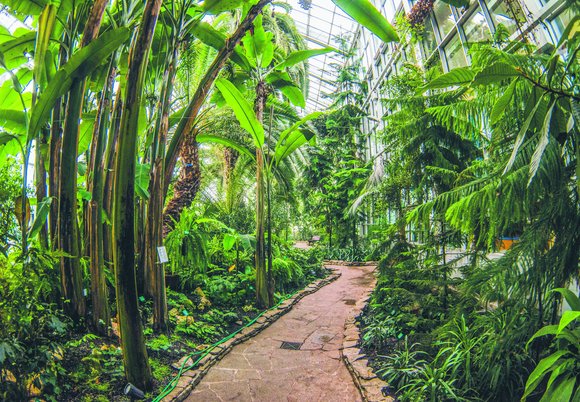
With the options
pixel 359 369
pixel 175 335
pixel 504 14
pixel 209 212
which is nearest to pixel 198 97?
pixel 175 335

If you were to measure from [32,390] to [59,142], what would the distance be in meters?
1.80

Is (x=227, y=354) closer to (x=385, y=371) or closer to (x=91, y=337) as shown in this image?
(x=91, y=337)

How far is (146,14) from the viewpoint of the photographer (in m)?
1.98

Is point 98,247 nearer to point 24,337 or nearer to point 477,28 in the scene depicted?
point 24,337

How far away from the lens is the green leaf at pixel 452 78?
4.43 ft

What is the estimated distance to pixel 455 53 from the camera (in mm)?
5672

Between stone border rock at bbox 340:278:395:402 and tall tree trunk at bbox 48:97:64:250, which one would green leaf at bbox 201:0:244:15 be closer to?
tall tree trunk at bbox 48:97:64:250

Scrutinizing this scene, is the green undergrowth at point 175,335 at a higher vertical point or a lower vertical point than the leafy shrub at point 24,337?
lower

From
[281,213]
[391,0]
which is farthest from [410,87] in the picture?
[281,213]

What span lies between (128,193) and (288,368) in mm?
2205

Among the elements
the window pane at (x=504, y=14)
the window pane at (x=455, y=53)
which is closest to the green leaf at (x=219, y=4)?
the window pane at (x=504, y=14)

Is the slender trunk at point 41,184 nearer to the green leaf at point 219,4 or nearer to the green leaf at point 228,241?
the green leaf at point 219,4

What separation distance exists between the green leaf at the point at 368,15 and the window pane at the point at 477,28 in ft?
9.32

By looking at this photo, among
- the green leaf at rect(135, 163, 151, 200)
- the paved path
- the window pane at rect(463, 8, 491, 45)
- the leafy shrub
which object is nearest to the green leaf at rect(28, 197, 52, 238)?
the leafy shrub
